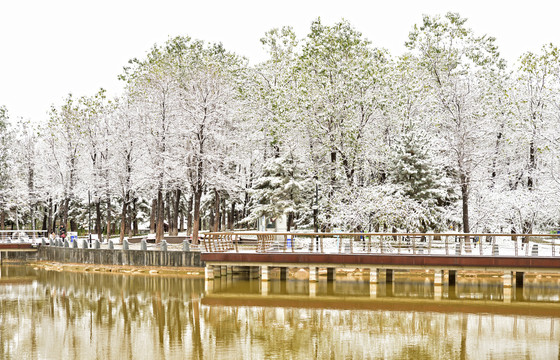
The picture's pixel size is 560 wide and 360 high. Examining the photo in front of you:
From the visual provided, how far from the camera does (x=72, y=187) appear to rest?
2527 inches

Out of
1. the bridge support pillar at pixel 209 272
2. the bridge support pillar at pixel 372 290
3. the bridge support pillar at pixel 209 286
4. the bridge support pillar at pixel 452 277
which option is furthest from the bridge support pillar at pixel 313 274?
the bridge support pillar at pixel 452 277

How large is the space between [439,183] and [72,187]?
114 ft

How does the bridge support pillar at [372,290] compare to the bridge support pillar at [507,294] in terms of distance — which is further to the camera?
the bridge support pillar at [372,290]

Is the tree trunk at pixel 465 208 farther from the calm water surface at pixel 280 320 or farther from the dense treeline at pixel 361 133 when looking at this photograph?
the calm water surface at pixel 280 320

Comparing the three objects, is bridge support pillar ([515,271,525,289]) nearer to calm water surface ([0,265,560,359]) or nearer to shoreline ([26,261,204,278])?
calm water surface ([0,265,560,359])

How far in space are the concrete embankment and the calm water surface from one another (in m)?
2.97

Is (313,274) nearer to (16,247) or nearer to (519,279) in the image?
(519,279)

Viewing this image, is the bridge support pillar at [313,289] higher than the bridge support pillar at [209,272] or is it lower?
lower

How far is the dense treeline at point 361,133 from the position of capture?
46.0 meters

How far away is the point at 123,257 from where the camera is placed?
48844 millimetres

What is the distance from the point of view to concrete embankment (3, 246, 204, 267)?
46.0m

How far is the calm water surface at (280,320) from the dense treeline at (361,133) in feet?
23.4

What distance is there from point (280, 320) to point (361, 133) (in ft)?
72.6

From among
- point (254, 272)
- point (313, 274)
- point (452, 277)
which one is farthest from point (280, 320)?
point (254, 272)
